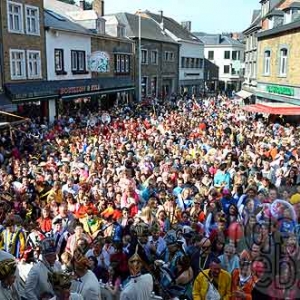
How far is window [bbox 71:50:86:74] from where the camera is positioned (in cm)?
2761

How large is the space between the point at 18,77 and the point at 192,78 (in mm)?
33593

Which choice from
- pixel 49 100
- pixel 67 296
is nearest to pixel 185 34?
pixel 49 100

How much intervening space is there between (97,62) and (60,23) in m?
3.97

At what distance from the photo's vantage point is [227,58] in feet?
214

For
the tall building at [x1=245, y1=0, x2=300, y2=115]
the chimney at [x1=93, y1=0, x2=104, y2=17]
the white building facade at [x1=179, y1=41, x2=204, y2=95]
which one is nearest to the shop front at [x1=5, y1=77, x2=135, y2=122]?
the chimney at [x1=93, y1=0, x2=104, y2=17]

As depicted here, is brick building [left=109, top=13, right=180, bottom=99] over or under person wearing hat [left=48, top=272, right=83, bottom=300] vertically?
over

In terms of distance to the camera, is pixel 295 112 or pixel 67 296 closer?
pixel 67 296

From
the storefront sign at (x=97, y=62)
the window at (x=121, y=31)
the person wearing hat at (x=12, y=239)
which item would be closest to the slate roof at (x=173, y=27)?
the window at (x=121, y=31)

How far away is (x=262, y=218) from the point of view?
23.8 feet

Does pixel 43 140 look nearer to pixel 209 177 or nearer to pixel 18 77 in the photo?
pixel 18 77

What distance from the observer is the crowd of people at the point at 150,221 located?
196 inches

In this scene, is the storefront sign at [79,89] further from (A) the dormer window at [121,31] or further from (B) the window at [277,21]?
(B) the window at [277,21]

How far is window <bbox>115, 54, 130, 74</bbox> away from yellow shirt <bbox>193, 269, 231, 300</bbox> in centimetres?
2979

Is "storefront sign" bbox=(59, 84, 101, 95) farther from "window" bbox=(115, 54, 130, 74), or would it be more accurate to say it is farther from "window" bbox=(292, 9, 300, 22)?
"window" bbox=(292, 9, 300, 22)
